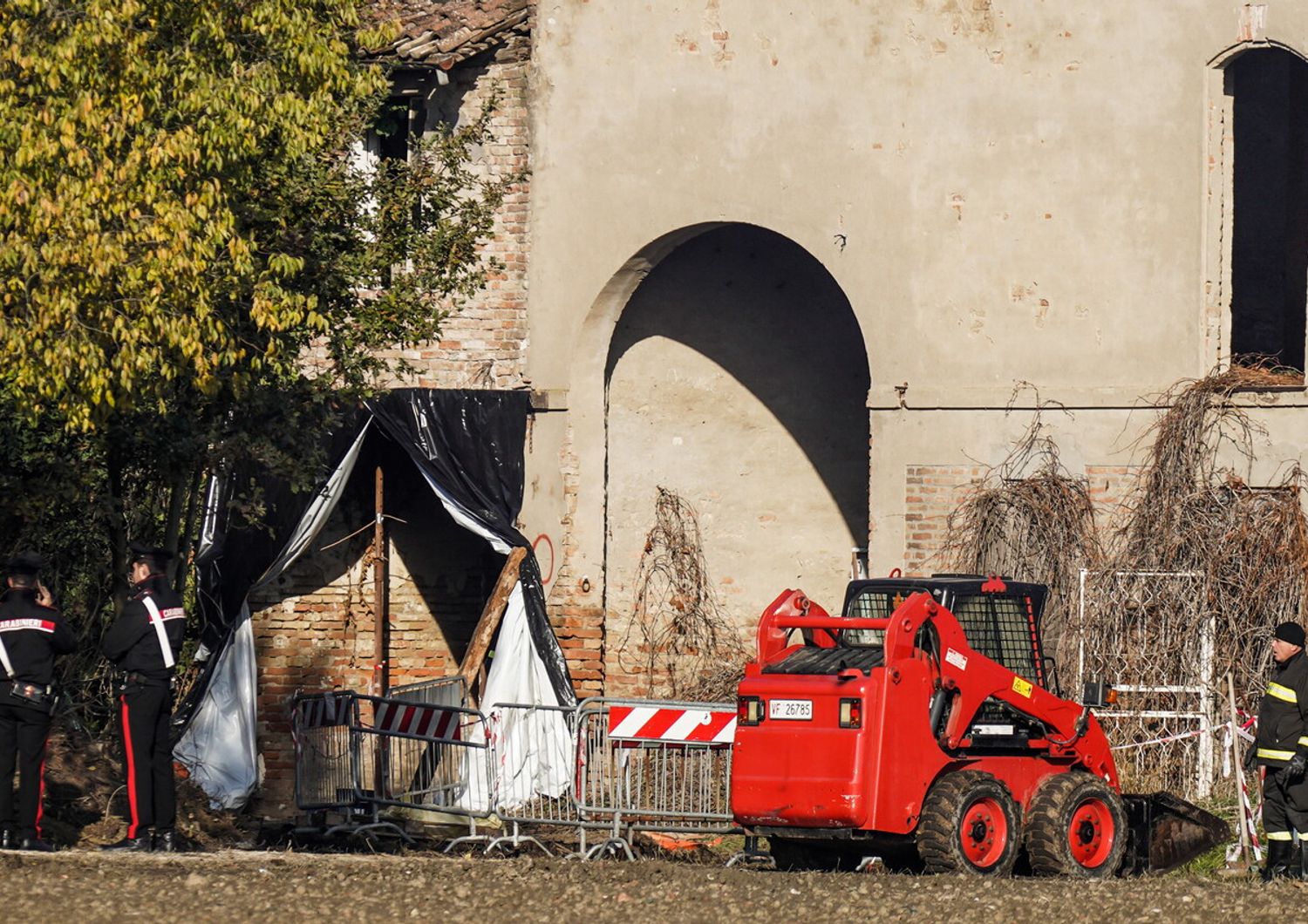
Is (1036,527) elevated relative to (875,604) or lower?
elevated

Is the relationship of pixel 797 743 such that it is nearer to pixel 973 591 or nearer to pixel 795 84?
pixel 973 591

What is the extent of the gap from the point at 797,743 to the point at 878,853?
142 cm

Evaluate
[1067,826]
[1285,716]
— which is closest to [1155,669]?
[1285,716]

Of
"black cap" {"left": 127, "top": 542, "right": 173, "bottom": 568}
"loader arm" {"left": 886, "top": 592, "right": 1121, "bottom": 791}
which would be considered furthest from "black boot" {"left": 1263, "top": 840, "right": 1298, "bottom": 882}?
"black cap" {"left": 127, "top": 542, "right": 173, "bottom": 568}

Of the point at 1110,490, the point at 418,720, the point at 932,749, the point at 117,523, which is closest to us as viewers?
the point at 932,749

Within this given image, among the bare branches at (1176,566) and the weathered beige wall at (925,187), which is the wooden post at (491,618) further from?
the bare branches at (1176,566)

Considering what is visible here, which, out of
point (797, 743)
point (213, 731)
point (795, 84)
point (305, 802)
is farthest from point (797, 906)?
point (795, 84)

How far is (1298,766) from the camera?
12320 millimetres

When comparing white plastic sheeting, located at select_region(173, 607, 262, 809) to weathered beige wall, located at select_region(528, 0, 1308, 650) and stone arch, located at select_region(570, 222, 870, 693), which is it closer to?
weathered beige wall, located at select_region(528, 0, 1308, 650)

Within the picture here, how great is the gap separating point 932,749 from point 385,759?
565 cm

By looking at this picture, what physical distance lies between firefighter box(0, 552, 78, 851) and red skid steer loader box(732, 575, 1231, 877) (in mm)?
4486

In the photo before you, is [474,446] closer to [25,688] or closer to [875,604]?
[875,604]

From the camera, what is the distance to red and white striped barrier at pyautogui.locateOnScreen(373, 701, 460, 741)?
632 inches

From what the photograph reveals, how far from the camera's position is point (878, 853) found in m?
13.1
